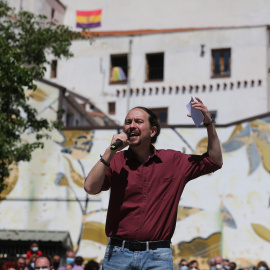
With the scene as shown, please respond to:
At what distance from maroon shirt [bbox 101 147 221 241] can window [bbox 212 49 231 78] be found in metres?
39.1

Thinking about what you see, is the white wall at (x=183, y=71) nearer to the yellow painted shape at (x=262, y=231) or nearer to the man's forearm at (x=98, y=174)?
the yellow painted shape at (x=262, y=231)

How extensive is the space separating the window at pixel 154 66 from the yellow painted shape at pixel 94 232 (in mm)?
21436

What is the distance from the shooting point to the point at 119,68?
4738 cm

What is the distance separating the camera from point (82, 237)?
26656 millimetres

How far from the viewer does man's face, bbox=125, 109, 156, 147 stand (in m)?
6.11

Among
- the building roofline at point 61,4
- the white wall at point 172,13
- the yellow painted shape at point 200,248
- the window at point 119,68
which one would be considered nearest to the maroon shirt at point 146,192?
the yellow painted shape at point 200,248

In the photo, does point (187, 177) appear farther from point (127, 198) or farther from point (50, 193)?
point (50, 193)

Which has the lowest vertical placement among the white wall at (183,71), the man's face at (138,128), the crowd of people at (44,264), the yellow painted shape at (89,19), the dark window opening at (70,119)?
the crowd of people at (44,264)

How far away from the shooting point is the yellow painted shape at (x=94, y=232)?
26422mm

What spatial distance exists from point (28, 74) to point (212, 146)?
11.4 meters

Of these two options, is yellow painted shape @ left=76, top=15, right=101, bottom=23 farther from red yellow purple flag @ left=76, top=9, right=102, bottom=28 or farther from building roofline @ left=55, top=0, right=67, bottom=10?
building roofline @ left=55, top=0, right=67, bottom=10

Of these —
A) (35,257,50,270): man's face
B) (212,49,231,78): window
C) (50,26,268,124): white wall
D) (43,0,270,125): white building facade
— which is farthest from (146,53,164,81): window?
(35,257,50,270): man's face

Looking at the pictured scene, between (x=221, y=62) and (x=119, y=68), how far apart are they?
7021mm

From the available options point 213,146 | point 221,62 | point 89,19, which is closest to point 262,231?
point 213,146
